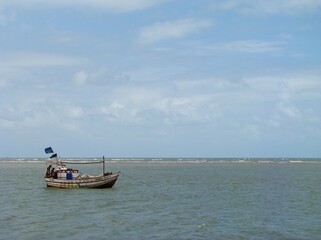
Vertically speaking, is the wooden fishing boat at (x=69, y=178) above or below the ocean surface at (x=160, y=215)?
above

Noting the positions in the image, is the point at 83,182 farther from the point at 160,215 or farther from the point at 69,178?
the point at 160,215

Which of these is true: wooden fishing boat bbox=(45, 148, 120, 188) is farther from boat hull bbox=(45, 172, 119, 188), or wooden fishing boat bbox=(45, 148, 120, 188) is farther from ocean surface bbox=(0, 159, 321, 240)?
ocean surface bbox=(0, 159, 321, 240)

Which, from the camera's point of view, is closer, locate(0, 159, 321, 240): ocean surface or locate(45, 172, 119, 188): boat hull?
locate(0, 159, 321, 240): ocean surface

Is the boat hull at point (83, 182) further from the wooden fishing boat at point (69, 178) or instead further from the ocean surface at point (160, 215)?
the ocean surface at point (160, 215)

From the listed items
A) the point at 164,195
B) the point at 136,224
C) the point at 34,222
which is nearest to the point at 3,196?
the point at 164,195

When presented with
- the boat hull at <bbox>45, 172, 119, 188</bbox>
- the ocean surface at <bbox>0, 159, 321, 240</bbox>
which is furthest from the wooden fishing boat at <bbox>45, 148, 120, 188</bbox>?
the ocean surface at <bbox>0, 159, 321, 240</bbox>

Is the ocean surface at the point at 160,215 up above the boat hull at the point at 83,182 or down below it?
below

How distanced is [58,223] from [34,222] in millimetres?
1338

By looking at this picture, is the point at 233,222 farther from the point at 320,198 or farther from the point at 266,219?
the point at 320,198

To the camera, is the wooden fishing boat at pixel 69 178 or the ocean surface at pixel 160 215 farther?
the wooden fishing boat at pixel 69 178

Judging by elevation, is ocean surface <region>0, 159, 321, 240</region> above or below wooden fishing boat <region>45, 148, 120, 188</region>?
below

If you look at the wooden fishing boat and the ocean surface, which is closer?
the ocean surface

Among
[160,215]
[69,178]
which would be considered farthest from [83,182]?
[160,215]

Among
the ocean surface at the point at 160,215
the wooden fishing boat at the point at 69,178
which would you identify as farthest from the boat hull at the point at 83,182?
the ocean surface at the point at 160,215
